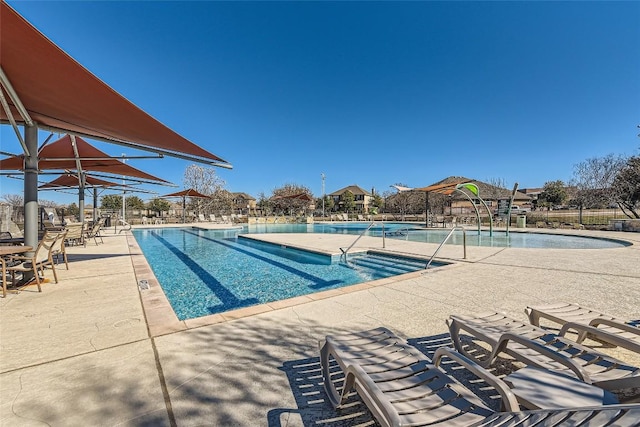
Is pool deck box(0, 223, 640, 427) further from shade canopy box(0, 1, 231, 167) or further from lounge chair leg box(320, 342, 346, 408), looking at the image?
shade canopy box(0, 1, 231, 167)

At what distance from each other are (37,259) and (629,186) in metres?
30.1

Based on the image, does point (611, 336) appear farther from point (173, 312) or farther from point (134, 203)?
point (134, 203)

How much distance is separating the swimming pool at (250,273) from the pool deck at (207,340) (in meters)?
0.88

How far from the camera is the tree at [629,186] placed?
19.3m

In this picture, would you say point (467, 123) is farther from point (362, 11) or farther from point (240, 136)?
point (240, 136)

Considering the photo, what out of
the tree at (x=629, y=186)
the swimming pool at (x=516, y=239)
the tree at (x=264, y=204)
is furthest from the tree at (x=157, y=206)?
the tree at (x=629, y=186)

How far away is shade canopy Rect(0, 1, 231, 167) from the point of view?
107 inches

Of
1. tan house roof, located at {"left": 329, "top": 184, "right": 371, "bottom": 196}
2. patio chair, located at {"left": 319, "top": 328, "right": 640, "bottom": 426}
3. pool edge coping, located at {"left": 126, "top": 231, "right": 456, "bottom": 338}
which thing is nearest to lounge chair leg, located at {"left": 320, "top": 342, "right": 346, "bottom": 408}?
patio chair, located at {"left": 319, "top": 328, "right": 640, "bottom": 426}

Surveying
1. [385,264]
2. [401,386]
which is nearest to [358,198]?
[385,264]

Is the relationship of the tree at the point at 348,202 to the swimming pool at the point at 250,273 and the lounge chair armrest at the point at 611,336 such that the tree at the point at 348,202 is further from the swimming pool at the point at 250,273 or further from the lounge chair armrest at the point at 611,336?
the lounge chair armrest at the point at 611,336

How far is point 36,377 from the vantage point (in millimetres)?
2064

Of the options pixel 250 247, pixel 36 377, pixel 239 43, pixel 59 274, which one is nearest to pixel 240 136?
pixel 239 43

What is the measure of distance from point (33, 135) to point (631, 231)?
2344cm

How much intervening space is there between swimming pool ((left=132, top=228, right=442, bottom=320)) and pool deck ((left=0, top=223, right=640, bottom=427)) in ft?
2.90
